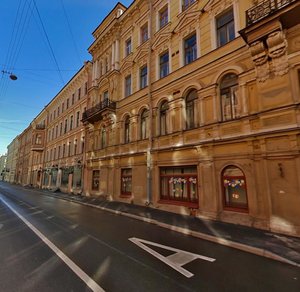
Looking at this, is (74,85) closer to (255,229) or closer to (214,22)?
(214,22)

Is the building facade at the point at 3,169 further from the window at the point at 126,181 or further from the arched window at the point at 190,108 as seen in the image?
the arched window at the point at 190,108

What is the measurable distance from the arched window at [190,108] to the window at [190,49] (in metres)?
2.05

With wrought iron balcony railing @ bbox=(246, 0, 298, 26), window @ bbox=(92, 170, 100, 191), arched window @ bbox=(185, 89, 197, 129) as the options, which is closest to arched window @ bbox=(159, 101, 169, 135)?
arched window @ bbox=(185, 89, 197, 129)

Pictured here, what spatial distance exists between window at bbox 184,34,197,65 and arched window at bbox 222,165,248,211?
6.87 metres

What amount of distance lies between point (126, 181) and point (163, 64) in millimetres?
9036

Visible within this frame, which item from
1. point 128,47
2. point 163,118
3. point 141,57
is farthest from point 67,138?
point 163,118

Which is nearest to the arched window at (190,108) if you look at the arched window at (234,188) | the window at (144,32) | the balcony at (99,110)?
the arched window at (234,188)

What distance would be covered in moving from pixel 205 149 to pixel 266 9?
6.40 meters

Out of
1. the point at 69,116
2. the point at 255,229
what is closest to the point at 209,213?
the point at 255,229

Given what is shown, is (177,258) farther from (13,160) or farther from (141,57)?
(13,160)

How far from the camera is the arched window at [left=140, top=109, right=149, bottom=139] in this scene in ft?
47.0

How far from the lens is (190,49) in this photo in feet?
40.1

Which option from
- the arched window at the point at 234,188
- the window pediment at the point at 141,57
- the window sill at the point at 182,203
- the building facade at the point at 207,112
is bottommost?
the window sill at the point at 182,203

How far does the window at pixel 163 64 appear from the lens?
13.7 meters
